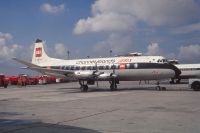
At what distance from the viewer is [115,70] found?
117ft

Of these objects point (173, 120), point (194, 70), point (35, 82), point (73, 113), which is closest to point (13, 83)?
point (35, 82)

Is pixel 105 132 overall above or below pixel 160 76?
below

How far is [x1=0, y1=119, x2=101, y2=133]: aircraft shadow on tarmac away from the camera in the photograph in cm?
1102

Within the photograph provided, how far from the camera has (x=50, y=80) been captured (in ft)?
240

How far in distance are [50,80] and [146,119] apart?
60904 mm

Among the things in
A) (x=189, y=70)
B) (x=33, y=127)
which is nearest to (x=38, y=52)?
(x=189, y=70)

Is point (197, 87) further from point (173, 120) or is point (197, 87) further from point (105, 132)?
point (105, 132)

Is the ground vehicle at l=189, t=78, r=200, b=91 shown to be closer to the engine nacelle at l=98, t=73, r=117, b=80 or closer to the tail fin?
the engine nacelle at l=98, t=73, r=117, b=80

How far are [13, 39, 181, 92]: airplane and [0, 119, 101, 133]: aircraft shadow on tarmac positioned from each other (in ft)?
71.5

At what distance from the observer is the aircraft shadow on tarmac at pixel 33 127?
11.0m

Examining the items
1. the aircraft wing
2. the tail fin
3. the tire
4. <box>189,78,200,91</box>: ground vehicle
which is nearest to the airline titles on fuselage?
the aircraft wing

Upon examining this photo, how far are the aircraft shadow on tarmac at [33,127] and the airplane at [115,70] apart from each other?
858 inches

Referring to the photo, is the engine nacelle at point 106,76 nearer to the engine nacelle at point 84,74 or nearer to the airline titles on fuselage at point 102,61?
the engine nacelle at point 84,74

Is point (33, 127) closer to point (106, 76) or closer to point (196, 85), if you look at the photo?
point (106, 76)
